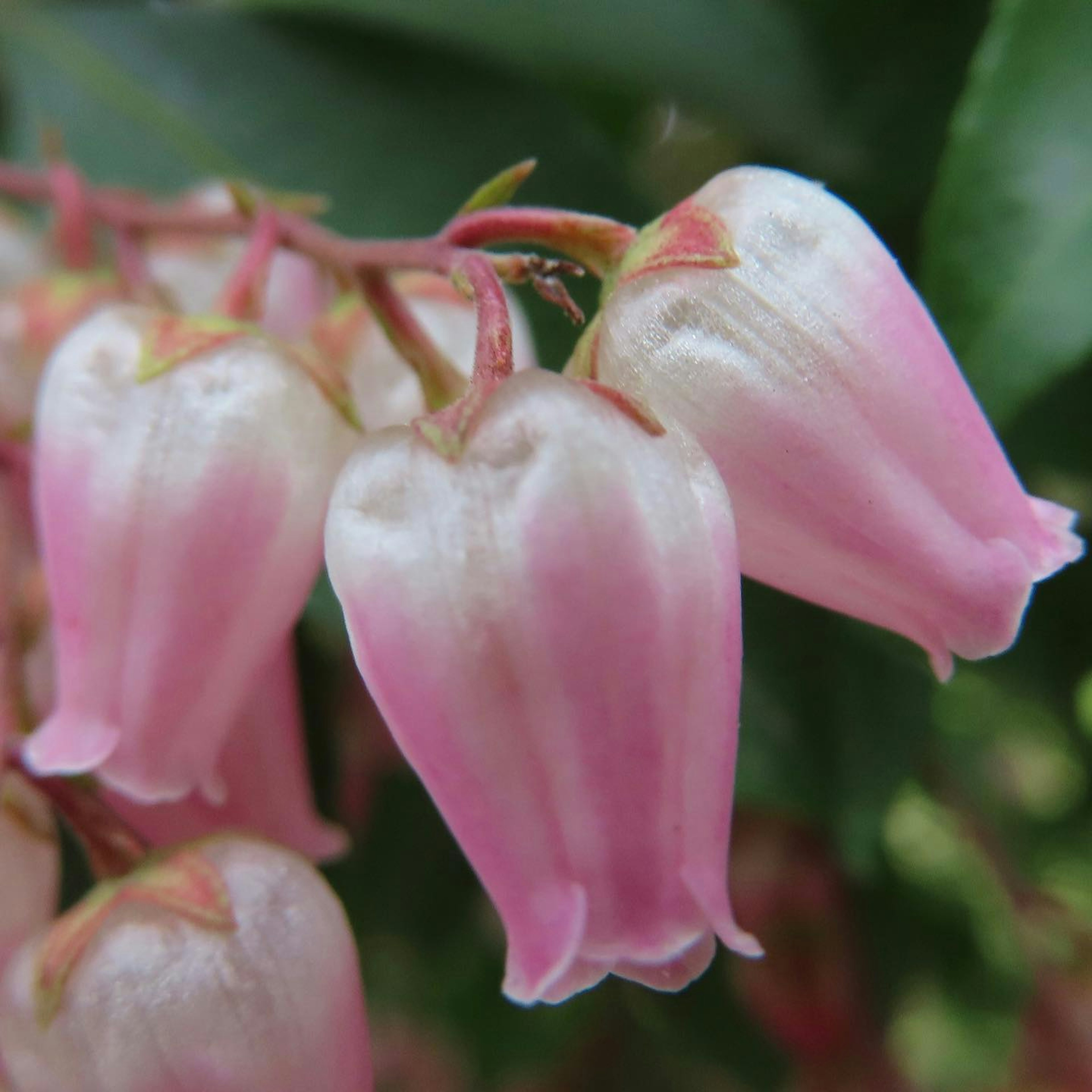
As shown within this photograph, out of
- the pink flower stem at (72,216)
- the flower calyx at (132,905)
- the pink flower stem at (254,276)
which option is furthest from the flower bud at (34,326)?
the flower calyx at (132,905)

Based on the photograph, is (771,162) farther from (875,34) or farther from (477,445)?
(477,445)

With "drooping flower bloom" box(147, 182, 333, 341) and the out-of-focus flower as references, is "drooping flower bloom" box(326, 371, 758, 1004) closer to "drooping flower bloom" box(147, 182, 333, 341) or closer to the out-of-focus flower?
"drooping flower bloom" box(147, 182, 333, 341)

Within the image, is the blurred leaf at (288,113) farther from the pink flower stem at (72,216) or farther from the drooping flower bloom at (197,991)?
the drooping flower bloom at (197,991)

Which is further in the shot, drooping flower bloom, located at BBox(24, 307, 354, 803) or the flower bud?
the flower bud

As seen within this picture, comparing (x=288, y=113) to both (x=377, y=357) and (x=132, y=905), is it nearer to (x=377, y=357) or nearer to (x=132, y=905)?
(x=377, y=357)

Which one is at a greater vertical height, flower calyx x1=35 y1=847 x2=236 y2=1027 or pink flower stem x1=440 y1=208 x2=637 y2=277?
pink flower stem x1=440 y1=208 x2=637 y2=277

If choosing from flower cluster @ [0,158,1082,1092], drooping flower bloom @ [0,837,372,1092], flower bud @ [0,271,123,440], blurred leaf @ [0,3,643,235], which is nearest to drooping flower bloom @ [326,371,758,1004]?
flower cluster @ [0,158,1082,1092]

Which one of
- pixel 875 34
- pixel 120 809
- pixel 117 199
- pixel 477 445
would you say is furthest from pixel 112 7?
pixel 477 445
